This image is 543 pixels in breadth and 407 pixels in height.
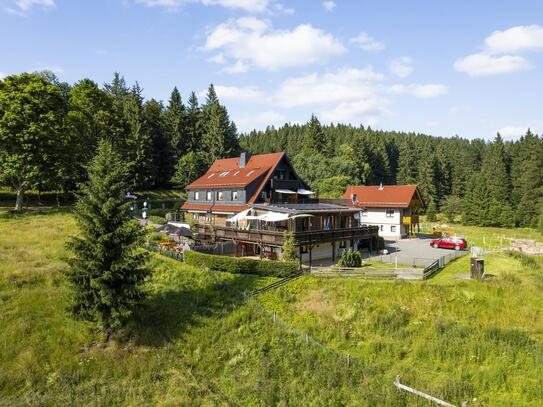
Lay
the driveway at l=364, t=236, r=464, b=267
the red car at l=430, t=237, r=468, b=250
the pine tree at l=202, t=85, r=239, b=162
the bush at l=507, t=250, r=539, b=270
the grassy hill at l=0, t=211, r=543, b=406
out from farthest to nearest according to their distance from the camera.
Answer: the pine tree at l=202, t=85, r=239, b=162 < the red car at l=430, t=237, r=468, b=250 < the driveway at l=364, t=236, r=464, b=267 < the bush at l=507, t=250, r=539, b=270 < the grassy hill at l=0, t=211, r=543, b=406

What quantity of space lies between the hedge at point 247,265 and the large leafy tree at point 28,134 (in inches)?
995

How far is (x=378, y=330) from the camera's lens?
20.8 meters

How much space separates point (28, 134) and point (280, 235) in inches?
1229

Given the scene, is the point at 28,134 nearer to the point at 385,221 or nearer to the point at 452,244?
the point at 385,221

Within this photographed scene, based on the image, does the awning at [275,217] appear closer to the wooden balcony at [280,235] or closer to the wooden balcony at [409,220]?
the wooden balcony at [280,235]

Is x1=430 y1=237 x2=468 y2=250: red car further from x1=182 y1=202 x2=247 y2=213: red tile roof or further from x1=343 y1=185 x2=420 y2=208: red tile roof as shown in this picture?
x1=182 y1=202 x2=247 y2=213: red tile roof

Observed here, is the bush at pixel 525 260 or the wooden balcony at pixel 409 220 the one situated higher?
the wooden balcony at pixel 409 220

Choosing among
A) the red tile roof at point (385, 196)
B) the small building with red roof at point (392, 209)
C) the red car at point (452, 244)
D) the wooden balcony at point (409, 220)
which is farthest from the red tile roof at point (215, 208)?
the wooden balcony at point (409, 220)

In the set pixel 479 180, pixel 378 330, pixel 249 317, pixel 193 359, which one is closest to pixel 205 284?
pixel 249 317

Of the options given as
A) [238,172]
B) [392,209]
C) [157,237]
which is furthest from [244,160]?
[392,209]

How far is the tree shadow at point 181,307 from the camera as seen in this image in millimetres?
20562

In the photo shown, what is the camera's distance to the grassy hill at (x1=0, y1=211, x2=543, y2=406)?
16.3 metres

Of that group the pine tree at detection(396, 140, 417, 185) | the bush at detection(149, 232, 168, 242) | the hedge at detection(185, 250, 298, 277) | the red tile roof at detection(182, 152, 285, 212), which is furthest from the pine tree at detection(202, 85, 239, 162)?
the hedge at detection(185, 250, 298, 277)

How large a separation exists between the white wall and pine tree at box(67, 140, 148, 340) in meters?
37.5
